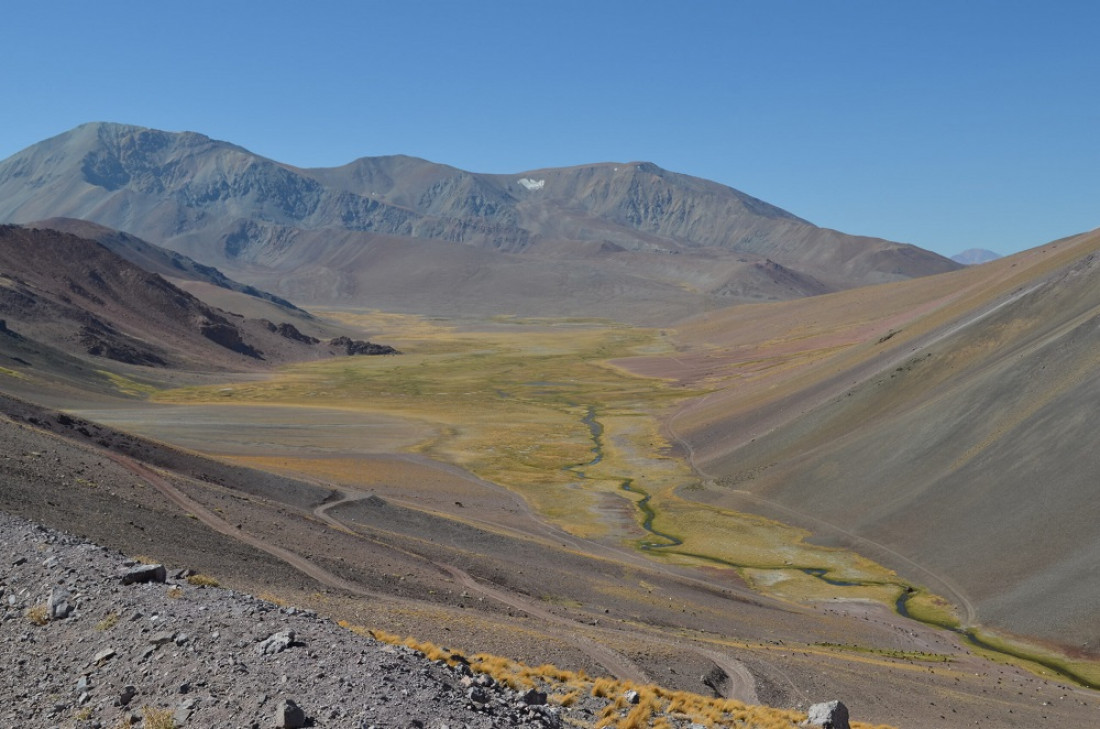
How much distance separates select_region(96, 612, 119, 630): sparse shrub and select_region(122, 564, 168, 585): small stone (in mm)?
1468

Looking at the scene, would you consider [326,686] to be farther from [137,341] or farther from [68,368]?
[137,341]

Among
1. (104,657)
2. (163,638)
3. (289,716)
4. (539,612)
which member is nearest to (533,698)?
(289,716)

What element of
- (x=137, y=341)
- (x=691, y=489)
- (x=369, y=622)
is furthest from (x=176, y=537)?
(x=137, y=341)

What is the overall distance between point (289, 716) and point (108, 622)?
5455mm

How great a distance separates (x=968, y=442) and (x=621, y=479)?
24.8 meters

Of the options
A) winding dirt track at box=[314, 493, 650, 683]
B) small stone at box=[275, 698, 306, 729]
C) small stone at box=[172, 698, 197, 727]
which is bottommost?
winding dirt track at box=[314, 493, 650, 683]

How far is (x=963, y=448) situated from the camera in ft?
183

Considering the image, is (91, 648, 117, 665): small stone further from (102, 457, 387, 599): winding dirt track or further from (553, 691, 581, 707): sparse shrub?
(102, 457, 387, 599): winding dirt track

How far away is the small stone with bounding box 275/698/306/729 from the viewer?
464 inches

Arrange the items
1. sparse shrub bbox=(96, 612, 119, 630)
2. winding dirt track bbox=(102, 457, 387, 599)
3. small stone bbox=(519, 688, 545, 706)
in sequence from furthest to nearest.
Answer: winding dirt track bbox=(102, 457, 387, 599) → sparse shrub bbox=(96, 612, 119, 630) → small stone bbox=(519, 688, 545, 706)

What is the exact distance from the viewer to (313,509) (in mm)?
44250

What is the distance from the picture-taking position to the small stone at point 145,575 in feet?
56.5

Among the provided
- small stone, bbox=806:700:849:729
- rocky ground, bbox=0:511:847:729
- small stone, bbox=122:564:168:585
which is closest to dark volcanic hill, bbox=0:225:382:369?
small stone, bbox=122:564:168:585

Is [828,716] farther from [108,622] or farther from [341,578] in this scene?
[341,578]
